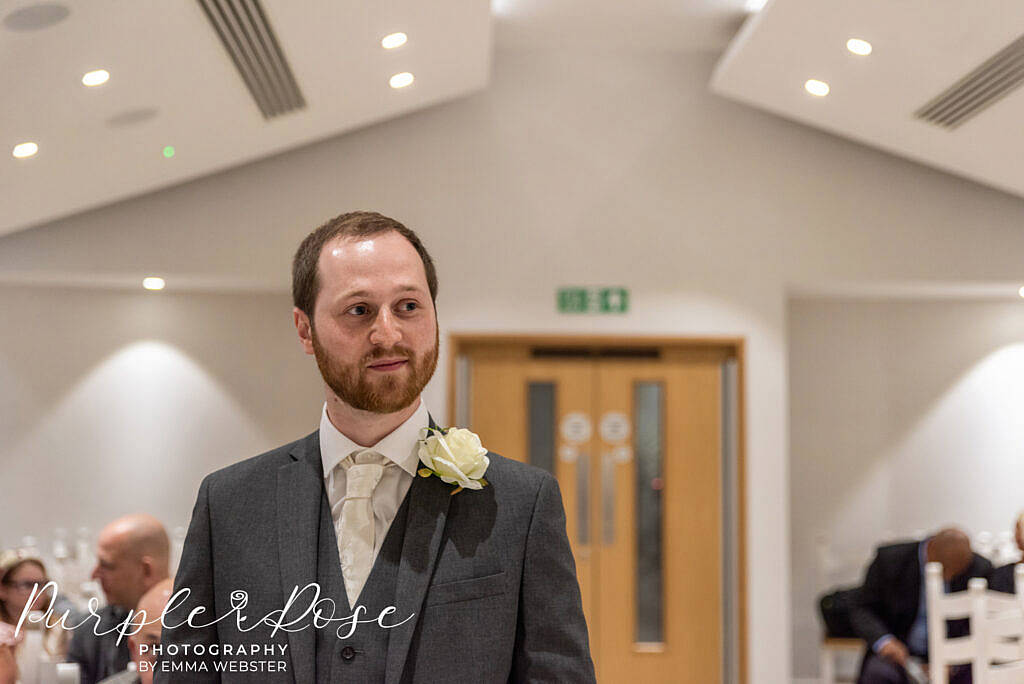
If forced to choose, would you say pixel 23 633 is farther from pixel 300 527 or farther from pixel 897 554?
pixel 897 554

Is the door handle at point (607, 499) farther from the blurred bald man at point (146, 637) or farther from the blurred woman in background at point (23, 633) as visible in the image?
the blurred bald man at point (146, 637)

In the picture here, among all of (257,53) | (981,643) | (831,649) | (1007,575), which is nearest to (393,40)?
(257,53)

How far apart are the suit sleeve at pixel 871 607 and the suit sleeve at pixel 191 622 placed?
4.43m

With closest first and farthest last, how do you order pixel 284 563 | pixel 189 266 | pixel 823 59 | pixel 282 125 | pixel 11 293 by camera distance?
pixel 284 563, pixel 823 59, pixel 282 125, pixel 189 266, pixel 11 293

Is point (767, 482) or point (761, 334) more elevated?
point (761, 334)

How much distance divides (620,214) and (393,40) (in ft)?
5.92

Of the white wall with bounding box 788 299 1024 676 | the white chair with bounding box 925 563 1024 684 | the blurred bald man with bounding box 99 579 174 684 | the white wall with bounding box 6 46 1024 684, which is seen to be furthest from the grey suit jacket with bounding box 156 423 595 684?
the white wall with bounding box 788 299 1024 676

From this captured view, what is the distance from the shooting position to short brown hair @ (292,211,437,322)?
1.29 meters

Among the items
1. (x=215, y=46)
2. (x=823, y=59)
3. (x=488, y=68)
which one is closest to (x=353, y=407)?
(x=215, y=46)

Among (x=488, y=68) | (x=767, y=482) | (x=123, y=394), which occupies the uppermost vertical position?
(x=488, y=68)

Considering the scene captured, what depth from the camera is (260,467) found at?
1.40 metres

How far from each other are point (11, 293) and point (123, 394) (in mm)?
939

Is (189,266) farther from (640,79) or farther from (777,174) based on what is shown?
(777,174)

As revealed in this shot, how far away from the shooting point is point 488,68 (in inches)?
220
